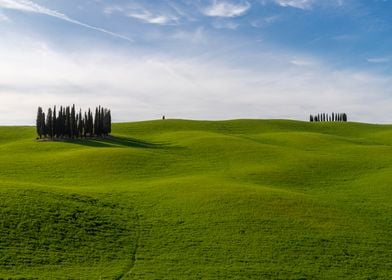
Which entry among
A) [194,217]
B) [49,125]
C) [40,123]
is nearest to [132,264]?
[194,217]

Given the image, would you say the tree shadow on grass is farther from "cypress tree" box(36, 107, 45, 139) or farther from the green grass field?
the green grass field

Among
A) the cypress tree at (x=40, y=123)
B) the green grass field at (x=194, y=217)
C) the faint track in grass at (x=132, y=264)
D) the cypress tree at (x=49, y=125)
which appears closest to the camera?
the faint track in grass at (x=132, y=264)

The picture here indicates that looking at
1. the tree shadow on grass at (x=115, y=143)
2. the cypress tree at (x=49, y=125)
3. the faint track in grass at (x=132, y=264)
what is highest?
the cypress tree at (x=49, y=125)

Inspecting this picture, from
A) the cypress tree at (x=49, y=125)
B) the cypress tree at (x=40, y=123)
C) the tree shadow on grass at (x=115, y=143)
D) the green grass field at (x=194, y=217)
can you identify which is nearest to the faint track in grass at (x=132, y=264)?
the green grass field at (x=194, y=217)

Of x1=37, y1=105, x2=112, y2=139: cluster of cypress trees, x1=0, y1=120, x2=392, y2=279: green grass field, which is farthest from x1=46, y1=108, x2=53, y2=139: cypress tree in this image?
x1=0, y1=120, x2=392, y2=279: green grass field

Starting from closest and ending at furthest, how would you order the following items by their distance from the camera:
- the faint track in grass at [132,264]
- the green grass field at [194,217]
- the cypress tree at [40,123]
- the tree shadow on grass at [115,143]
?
the faint track in grass at [132,264]
the green grass field at [194,217]
the tree shadow on grass at [115,143]
the cypress tree at [40,123]

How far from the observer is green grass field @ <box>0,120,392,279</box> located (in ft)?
82.9

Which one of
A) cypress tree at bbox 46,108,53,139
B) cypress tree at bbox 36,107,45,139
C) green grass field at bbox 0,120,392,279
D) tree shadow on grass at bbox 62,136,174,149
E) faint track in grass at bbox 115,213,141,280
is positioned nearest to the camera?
faint track in grass at bbox 115,213,141,280

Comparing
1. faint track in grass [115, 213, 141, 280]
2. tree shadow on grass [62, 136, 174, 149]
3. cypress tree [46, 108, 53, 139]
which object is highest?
cypress tree [46, 108, 53, 139]

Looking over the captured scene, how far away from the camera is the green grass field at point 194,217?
2528cm

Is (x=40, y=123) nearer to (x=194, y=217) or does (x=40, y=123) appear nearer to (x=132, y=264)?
(x=194, y=217)

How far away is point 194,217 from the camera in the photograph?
32.5m

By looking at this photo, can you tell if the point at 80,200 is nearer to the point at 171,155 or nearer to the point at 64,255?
the point at 64,255

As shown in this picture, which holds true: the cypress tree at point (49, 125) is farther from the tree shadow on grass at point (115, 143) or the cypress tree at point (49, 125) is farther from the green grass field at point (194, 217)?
the green grass field at point (194, 217)
